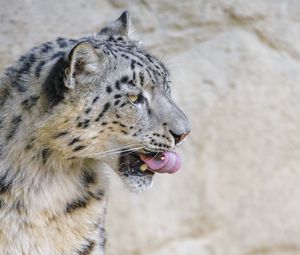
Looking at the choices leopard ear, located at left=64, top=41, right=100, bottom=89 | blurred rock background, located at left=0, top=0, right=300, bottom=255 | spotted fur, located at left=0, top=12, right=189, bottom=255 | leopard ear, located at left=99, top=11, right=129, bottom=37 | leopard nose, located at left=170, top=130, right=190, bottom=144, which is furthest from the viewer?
blurred rock background, located at left=0, top=0, right=300, bottom=255

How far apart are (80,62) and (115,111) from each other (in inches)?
11.2

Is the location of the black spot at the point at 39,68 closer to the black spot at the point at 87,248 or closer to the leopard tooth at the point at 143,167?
the leopard tooth at the point at 143,167

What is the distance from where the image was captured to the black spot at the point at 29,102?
4.28 m

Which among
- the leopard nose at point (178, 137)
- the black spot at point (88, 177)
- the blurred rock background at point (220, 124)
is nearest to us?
the leopard nose at point (178, 137)

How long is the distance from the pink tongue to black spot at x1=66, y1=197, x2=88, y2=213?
39cm

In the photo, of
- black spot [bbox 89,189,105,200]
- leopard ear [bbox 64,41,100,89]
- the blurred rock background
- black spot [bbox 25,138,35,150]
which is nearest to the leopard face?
leopard ear [bbox 64,41,100,89]

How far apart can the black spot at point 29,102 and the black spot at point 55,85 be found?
0.07 m

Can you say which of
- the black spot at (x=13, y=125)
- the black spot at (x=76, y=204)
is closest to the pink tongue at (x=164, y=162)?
the black spot at (x=76, y=204)

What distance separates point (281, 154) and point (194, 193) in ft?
2.26

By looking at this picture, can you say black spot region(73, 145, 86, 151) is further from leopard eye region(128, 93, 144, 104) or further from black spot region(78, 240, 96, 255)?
black spot region(78, 240, 96, 255)

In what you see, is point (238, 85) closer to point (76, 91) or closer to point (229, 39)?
point (229, 39)

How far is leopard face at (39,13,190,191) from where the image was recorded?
419 centimetres

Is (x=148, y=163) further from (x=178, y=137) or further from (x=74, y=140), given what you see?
(x=74, y=140)

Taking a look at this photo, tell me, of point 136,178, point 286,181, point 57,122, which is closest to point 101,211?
point 136,178
